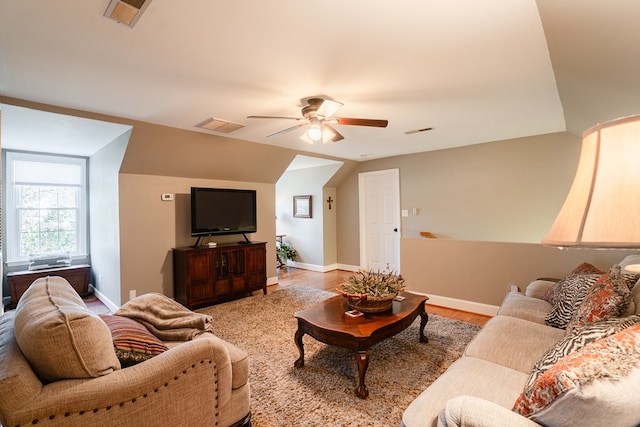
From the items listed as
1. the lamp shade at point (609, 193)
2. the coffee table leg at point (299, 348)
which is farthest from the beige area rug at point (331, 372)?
the lamp shade at point (609, 193)

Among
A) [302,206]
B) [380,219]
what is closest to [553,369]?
[380,219]

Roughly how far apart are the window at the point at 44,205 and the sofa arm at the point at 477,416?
19.2 feet

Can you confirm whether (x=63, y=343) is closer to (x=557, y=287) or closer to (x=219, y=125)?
(x=219, y=125)

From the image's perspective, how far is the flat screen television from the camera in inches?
166

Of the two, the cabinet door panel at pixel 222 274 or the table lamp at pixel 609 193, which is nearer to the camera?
the table lamp at pixel 609 193

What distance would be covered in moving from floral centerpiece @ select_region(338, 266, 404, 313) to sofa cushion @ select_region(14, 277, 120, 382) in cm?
161

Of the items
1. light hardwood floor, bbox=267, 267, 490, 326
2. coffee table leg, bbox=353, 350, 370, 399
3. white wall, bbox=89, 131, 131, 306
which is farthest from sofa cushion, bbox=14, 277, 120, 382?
light hardwood floor, bbox=267, 267, 490, 326

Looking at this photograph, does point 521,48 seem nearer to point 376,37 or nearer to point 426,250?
point 376,37

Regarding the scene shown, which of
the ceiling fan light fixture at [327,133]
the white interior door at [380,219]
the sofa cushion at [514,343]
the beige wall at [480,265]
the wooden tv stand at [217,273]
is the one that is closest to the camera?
the sofa cushion at [514,343]

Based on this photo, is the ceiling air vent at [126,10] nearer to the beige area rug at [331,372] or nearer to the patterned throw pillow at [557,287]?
the beige area rug at [331,372]

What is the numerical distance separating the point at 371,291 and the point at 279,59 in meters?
1.85

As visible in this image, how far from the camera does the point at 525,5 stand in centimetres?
152

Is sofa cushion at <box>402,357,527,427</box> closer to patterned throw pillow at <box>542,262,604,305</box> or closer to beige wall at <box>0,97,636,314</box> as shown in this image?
patterned throw pillow at <box>542,262,604,305</box>

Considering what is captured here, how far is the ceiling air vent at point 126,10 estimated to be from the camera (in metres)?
1.47
